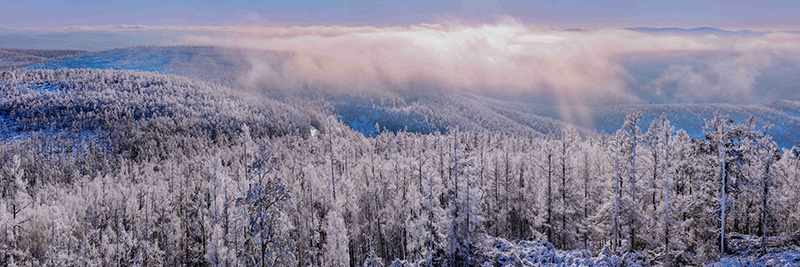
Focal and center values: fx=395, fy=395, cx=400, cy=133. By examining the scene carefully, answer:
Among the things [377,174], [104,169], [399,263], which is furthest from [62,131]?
[399,263]

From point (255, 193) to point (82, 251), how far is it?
88.6 ft

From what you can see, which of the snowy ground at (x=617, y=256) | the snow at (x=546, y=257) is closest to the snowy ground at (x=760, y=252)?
the snowy ground at (x=617, y=256)

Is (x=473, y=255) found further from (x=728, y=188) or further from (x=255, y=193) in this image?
(x=255, y=193)

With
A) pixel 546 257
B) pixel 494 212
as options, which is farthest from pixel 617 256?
pixel 494 212

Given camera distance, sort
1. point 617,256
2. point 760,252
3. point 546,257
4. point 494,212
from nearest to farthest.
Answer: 1. point 760,252
2. point 617,256
3. point 546,257
4. point 494,212

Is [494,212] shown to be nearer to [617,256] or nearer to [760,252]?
[617,256]

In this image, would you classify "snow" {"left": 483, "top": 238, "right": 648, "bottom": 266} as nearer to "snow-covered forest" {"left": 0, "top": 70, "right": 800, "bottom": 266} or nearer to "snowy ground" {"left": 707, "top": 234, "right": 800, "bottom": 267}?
"snow-covered forest" {"left": 0, "top": 70, "right": 800, "bottom": 266}

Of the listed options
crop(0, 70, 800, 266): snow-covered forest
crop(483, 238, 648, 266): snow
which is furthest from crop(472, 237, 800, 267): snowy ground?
crop(0, 70, 800, 266): snow-covered forest

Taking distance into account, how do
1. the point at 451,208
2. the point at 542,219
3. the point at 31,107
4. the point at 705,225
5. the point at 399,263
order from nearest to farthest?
the point at 705,225
the point at 451,208
the point at 399,263
the point at 542,219
the point at 31,107

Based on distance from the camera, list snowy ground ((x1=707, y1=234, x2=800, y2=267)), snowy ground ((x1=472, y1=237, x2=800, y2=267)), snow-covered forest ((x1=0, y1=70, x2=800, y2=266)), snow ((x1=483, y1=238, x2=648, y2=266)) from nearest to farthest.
A: snowy ground ((x1=707, y1=234, x2=800, y2=267))
snowy ground ((x1=472, y1=237, x2=800, y2=267))
snow-covered forest ((x1=0, y1=70, x2=800, y2=266))
snow ((x1=483, y1=238, x2=648, y2=266))

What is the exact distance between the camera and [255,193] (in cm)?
1861

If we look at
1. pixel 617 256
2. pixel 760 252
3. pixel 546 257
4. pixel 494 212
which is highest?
pixel 760 252

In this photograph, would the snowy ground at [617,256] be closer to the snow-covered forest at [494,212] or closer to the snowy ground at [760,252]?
the snowy ground at [760,252]

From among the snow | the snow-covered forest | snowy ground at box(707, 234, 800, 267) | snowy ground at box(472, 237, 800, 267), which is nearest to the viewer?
snowy ground at box(707, 234, 800, 267)
